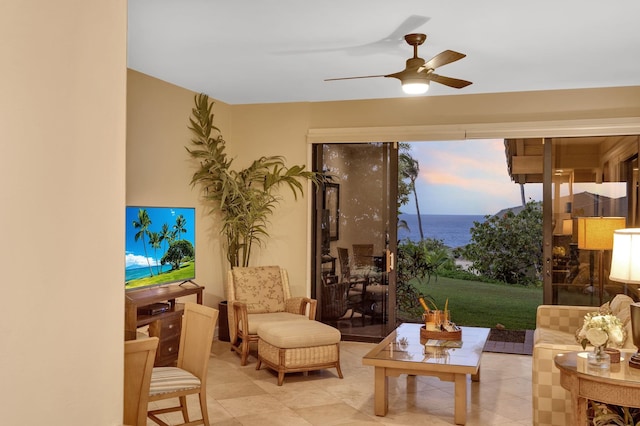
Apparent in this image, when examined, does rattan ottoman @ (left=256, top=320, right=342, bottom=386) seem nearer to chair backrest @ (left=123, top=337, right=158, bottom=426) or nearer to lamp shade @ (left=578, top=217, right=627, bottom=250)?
chair backrest @ (left=123, top=337, right=158, bottom=426)

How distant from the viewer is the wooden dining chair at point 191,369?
350 centimetres

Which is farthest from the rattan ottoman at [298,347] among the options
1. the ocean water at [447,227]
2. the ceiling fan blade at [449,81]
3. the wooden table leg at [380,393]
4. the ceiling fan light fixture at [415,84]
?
the ocean water at [447,227]

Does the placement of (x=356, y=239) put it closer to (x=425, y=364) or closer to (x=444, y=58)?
(x=425, y=364)

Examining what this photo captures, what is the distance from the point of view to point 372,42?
459cm

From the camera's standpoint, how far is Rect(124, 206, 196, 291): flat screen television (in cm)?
535

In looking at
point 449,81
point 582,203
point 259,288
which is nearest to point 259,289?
point 259,288

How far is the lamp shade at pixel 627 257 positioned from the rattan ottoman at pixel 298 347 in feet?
8.25

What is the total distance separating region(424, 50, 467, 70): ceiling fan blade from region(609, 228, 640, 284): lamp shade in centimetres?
143

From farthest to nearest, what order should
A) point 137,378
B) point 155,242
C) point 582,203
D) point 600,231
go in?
point 582,203 < point 155,242 < point 600,231 < point 137,378

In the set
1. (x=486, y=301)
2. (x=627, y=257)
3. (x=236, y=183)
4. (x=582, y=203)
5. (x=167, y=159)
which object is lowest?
(x=486, y=301)

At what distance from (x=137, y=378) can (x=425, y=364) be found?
80.4 inches

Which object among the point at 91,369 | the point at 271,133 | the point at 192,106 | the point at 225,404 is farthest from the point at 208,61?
the point at 91,369

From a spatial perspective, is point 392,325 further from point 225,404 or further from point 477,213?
point 477,213

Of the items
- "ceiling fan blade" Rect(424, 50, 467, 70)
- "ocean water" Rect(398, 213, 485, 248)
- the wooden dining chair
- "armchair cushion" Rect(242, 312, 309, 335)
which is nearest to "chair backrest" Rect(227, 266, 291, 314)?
"armchair cushion" Rect(242, 312, 309, 335)
